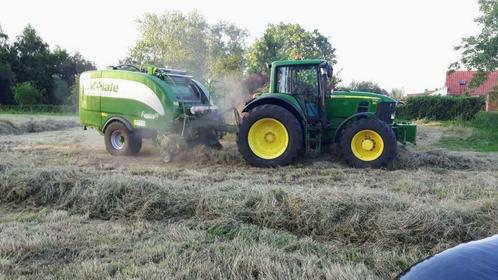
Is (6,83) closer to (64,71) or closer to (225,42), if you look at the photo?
(64,71)

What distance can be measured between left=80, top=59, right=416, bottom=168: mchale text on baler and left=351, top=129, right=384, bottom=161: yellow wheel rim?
2 centimetres

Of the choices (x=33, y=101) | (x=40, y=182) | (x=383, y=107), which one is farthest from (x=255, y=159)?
(x=33, y=101)

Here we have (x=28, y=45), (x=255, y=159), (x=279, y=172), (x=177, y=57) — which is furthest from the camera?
(x=177, y=57)

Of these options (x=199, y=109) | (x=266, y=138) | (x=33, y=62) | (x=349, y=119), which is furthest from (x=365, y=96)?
(x=33, y=62)

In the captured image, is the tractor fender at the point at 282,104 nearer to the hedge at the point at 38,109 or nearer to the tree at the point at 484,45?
the tree at the point at 484,45

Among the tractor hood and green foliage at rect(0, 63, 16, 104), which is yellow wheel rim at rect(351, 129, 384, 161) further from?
green foliage at rect(0, 63, 16, 104)

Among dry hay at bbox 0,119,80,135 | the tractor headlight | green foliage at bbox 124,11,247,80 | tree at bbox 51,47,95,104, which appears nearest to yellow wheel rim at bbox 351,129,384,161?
the tractor headlight

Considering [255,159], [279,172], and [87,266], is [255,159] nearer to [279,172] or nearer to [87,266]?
[279,172]

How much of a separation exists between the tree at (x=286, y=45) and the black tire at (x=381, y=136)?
2987 centimetres

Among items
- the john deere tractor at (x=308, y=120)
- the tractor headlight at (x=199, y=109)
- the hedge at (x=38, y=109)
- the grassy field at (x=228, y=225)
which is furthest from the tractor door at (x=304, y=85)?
the hedge at (x=38, y=109)

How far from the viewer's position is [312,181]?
6.84m

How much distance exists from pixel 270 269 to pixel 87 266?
132 cm

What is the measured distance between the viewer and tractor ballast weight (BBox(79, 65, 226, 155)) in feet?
29.9

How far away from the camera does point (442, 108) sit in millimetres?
23359
